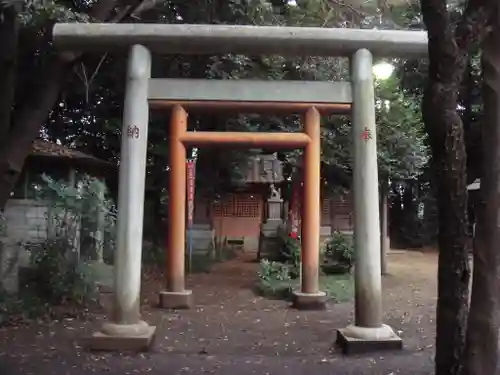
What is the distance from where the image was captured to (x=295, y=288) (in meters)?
11.7

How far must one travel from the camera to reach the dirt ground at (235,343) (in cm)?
608

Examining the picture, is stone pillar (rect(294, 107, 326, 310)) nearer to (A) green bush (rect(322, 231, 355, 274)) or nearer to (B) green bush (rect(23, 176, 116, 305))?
(B) green bush (rect(23, 176, 116, 305))

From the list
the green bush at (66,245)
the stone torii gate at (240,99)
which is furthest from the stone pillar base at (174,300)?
the stone torii gate at (240,99)

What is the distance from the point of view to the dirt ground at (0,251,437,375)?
6.08m

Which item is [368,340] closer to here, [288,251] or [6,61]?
[6,61]

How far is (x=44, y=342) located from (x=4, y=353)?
26.2 inches

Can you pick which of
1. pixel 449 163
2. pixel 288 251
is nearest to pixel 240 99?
pixel 449 163

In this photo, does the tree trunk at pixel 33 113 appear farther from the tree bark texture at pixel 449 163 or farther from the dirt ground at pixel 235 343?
the tree bark texture at pixel 449 163

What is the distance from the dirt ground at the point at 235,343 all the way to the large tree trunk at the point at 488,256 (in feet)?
7.49

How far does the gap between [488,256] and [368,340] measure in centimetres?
324

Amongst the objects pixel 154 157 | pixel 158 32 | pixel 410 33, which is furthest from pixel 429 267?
pixel 158 32

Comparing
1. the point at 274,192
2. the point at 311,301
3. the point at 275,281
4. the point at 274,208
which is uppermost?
the point at 274,192

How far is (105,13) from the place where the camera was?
962cm

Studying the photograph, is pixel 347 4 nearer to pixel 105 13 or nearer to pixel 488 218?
pixel 105 13
